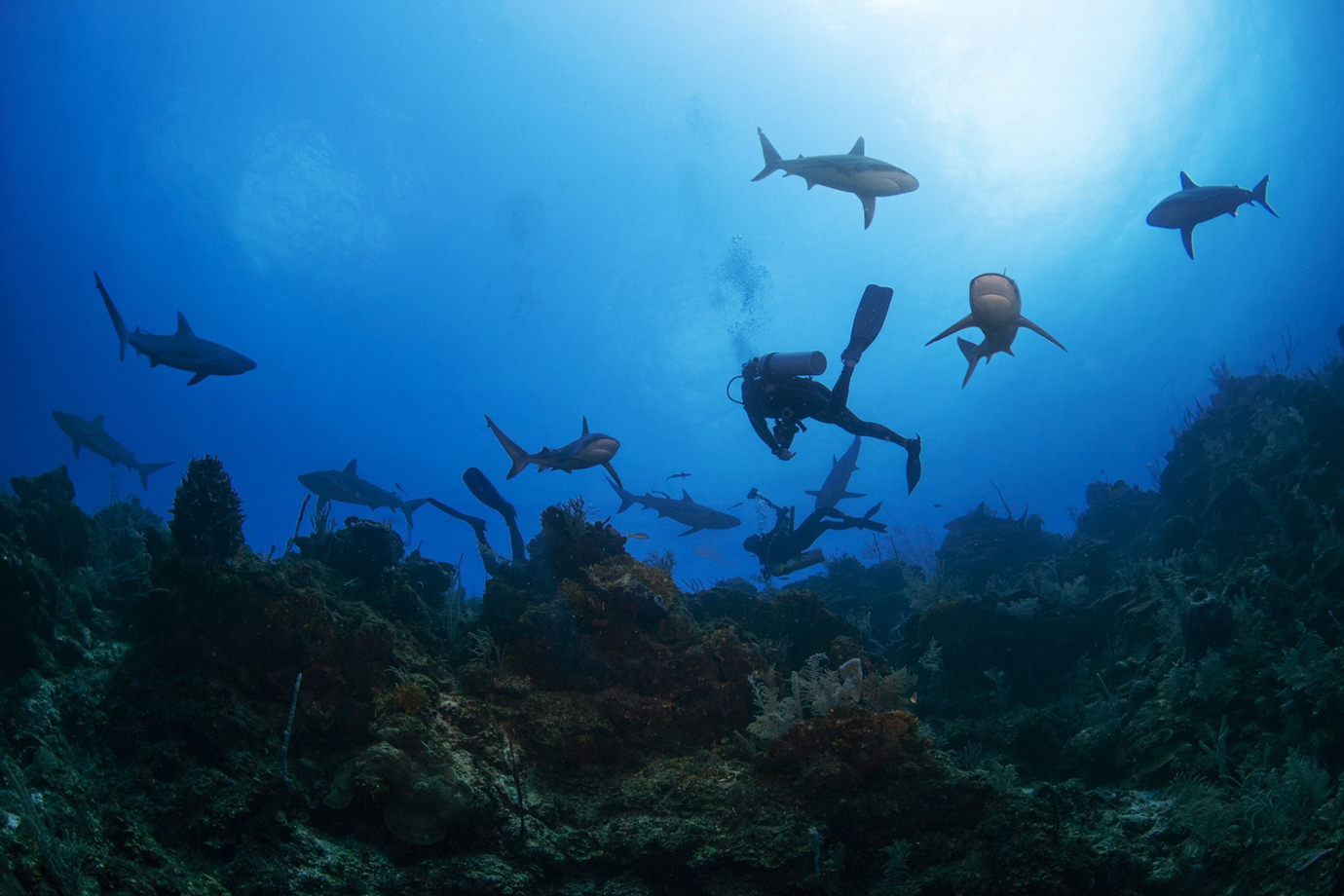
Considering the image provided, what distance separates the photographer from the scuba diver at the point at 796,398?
759 cm

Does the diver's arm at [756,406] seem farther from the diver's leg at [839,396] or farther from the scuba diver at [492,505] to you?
the scuba diver at [492,505]

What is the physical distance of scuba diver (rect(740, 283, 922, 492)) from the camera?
7590 mm

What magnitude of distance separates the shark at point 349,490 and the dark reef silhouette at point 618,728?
4.16m

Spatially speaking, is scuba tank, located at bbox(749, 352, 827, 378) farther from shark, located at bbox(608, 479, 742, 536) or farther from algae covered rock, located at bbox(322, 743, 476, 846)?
shark, located at bbox(608, 479, 742, 536)

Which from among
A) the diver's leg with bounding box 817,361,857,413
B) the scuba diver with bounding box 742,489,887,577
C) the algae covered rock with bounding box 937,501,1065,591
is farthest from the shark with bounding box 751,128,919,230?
the algae covered rock with bounding box 937,501,1065,591

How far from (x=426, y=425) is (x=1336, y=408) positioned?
5864 centimetres

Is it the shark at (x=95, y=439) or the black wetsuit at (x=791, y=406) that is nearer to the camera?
the black wetsuit at (x=791, y=406)

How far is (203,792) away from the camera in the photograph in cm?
347

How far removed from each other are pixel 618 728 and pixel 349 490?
11017 millimetres

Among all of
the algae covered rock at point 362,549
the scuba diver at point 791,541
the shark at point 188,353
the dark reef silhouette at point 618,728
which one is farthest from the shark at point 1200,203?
the shark at point 188,353

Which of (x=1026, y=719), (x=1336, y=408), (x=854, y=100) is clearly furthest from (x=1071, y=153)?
(x=1026, y=719)

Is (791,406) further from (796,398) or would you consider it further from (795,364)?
(795,364)

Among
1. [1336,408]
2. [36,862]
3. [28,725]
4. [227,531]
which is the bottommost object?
[36,862]

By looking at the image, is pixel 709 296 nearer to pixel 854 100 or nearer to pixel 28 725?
pixel 854 100
